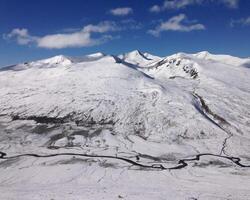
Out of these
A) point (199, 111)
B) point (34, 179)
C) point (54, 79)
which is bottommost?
point (34, 179)

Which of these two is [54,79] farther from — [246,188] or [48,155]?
[246,188]

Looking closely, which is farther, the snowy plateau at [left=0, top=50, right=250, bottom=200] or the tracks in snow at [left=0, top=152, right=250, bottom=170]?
the tracks in snow at [left=0, top=152, right=250, bottom=170]

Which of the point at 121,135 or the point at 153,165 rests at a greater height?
the point at 121,135

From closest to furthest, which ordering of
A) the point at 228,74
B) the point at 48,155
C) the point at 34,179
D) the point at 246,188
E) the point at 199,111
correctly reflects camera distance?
the point at 246,188
the point at 34,179
the point at 48,155
the point at 199,111
the point at 228,74

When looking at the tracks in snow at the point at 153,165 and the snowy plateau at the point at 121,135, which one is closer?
the snowy plateau at the point at 121,135

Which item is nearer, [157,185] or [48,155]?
[157,185]

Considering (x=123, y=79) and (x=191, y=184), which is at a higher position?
(x=123, y=79)

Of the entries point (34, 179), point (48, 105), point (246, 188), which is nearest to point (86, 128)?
point (48, 105)

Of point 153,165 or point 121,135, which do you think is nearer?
point 153,165
